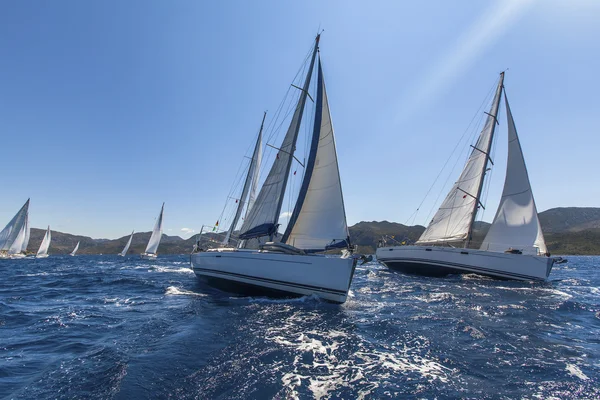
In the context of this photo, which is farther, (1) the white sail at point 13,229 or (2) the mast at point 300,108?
(1) the white sail at point 13,229

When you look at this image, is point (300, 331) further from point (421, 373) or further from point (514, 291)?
point (514, 291)

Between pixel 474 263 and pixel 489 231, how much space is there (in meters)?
3.36

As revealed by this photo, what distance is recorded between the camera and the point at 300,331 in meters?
8.91

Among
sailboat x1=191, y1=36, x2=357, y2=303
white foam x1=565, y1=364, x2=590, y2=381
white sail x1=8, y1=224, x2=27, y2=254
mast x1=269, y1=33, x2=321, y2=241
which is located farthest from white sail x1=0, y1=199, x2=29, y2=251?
white foam x1=565, y1=364, x2=590, y2=381

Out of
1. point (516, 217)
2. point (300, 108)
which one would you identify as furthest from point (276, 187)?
point (516, 217)

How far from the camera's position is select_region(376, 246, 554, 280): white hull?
21656 millimetres

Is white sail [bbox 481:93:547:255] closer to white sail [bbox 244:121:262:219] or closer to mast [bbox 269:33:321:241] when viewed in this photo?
mast [bbox 269:33:321:241]

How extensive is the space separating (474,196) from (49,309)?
2927 cm

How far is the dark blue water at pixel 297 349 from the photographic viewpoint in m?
5.44

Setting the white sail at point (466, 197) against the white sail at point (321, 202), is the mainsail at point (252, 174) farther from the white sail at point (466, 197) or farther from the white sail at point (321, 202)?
the white sail at point (466, 197)

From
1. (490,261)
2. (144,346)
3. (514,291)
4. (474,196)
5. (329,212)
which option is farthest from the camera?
(474,196)

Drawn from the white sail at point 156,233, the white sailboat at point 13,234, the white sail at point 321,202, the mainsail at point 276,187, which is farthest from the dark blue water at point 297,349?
the white sailboat at point 13,234

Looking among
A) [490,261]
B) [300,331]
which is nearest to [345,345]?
[300,331]

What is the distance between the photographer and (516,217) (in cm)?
2358
